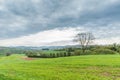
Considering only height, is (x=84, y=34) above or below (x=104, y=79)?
above

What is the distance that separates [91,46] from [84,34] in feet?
41.4

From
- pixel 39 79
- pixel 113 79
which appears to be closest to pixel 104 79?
pixel 113 79

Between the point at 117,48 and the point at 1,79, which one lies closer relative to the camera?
the point at 1,79

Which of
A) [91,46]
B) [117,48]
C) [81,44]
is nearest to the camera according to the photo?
[117,48]

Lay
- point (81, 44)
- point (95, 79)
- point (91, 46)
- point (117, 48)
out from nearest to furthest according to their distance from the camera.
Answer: point (95, 79), point (117, 48), point (81, 44), point (91, 46)

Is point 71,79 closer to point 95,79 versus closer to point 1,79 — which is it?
point 95,79

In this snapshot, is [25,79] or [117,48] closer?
[25,79]

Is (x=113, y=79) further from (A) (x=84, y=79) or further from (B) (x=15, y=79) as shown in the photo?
(B) (x=15, y=79)

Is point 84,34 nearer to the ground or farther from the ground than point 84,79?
farther from the ground

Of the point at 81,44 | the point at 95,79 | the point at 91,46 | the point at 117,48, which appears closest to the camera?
the point at 95,79

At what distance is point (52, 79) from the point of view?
2622cm

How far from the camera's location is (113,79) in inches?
1014

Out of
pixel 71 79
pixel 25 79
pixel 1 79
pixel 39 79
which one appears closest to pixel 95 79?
pixel 71 79

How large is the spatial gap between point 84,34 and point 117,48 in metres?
23.1
